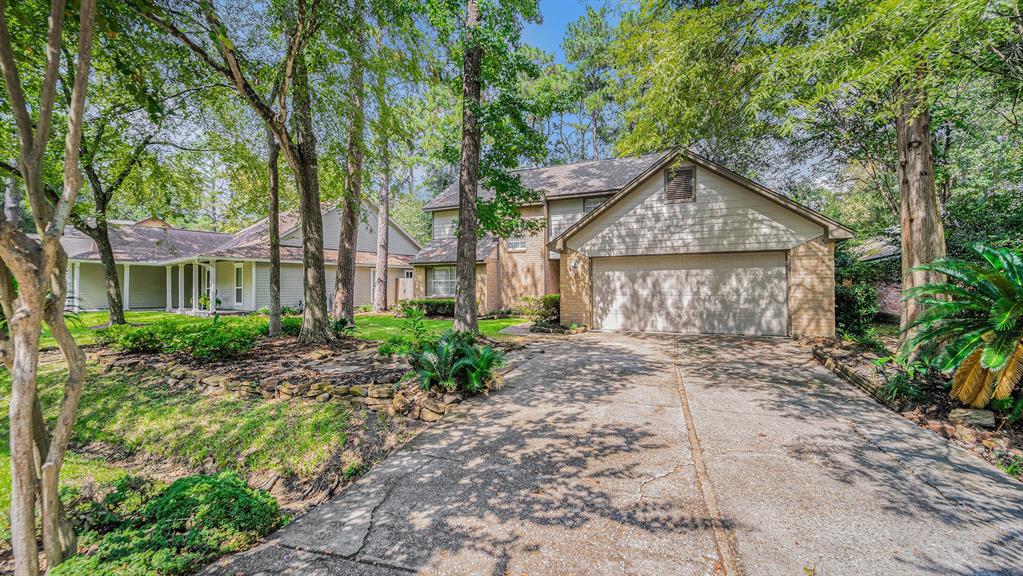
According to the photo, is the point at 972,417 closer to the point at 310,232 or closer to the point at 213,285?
the point at 310,232

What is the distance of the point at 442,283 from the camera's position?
1800 cm

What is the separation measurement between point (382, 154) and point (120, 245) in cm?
2039

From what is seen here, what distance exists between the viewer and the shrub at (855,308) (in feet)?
33.9

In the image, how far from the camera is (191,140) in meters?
10.2

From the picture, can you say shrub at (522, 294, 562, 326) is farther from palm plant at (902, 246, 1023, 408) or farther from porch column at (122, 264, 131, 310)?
porch column at (122, 264, 131, 310)

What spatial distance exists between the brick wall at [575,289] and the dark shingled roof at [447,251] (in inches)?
203

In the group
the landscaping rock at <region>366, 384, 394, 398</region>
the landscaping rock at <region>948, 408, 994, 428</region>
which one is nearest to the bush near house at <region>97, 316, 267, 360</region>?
the landscaping rock at <region>366, 384, 394, 398</region>

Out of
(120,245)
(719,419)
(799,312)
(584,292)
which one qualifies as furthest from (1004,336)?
(120,245)

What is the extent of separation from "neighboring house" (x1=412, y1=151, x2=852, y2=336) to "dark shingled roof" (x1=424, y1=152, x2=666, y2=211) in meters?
4.24

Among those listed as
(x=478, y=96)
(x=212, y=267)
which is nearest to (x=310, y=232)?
(x=478, y=96)

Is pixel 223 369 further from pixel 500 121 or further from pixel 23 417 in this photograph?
pixel 500 121

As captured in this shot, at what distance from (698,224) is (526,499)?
981 centimetres

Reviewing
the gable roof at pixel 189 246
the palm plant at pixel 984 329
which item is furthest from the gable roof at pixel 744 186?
the gable roof at pixel 189 246

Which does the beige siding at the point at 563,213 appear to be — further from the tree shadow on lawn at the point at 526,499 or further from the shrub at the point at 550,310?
the tree shadow on lawn at the point at 526,499
